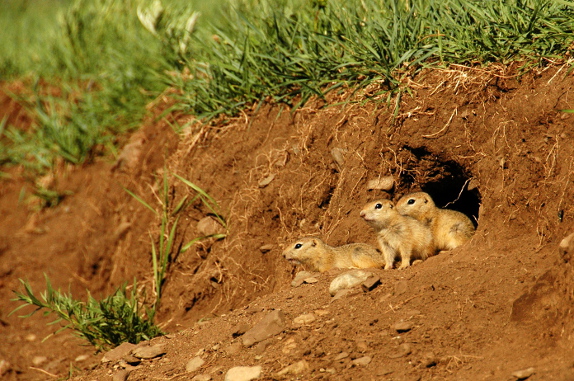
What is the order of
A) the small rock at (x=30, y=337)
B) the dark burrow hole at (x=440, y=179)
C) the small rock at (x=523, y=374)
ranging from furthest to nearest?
the small rock at (x=30, y=337) → the dark burrow hole at (x=440, y=179) → the small rock at (x=523, y=374)

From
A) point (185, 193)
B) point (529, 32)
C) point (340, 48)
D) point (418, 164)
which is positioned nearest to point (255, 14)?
point (340, 48)

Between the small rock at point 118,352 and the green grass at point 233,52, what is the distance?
2.41 meters

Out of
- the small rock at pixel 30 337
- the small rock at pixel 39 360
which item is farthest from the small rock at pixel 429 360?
the small rock at pixel 30 337

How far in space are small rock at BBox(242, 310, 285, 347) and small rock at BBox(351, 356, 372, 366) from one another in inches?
24.6

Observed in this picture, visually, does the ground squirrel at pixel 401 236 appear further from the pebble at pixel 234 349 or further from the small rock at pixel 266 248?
the pebble at pixel 234 349

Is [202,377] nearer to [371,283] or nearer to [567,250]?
[371,283]

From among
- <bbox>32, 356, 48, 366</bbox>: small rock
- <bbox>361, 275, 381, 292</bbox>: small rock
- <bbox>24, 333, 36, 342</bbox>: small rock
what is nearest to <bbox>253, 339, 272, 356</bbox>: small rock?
<bbox>361, 275, 381, 292</bbox>: small rock

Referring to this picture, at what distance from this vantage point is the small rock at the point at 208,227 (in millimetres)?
6297

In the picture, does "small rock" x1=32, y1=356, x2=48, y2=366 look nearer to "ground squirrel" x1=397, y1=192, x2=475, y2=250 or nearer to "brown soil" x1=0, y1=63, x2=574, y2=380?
"brown soil" x1=0, y1=63, x2=574, y2=380

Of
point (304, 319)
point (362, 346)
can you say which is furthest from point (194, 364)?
point (362, 346)

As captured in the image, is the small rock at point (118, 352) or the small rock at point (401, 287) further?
the small rock at point (118, 352)

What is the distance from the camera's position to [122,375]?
183 inches

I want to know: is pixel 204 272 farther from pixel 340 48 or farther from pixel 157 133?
pixel 340 48

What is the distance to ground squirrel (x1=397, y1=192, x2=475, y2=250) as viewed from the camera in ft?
18.2
